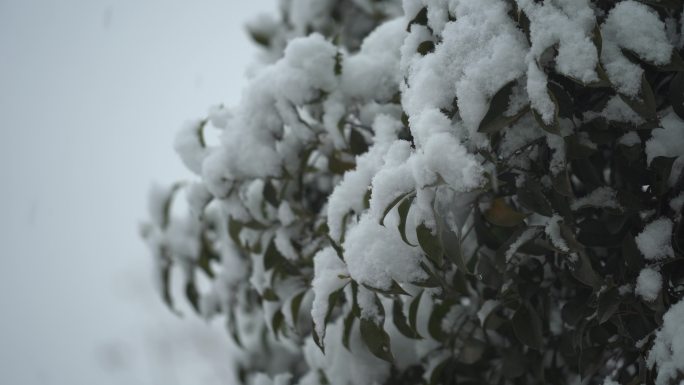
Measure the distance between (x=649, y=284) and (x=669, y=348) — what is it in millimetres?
87

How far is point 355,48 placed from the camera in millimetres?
1942

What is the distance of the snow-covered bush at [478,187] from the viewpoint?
74 centimetres

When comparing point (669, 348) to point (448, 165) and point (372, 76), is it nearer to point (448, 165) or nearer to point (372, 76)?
point (448, 165)

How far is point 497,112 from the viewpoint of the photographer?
0.74 meters

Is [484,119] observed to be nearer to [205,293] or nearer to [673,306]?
[673,306]

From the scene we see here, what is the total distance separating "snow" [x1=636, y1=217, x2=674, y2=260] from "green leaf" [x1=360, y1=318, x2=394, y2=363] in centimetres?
40

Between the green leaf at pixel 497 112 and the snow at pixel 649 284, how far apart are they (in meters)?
0.29

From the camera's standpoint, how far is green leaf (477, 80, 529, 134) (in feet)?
2.41

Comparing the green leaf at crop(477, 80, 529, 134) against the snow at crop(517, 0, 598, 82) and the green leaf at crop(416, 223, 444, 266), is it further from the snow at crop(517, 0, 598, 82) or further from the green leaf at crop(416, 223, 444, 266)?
the green leaf at crop(416, 223, 444, 266)

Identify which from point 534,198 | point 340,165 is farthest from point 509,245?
point 340,165

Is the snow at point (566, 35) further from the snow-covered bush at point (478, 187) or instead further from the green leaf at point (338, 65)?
the green leaf at point (338, 65)

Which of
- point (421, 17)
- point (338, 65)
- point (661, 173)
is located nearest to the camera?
point (661, 173)

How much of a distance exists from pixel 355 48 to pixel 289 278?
3.24ft

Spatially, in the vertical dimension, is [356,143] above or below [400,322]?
above
